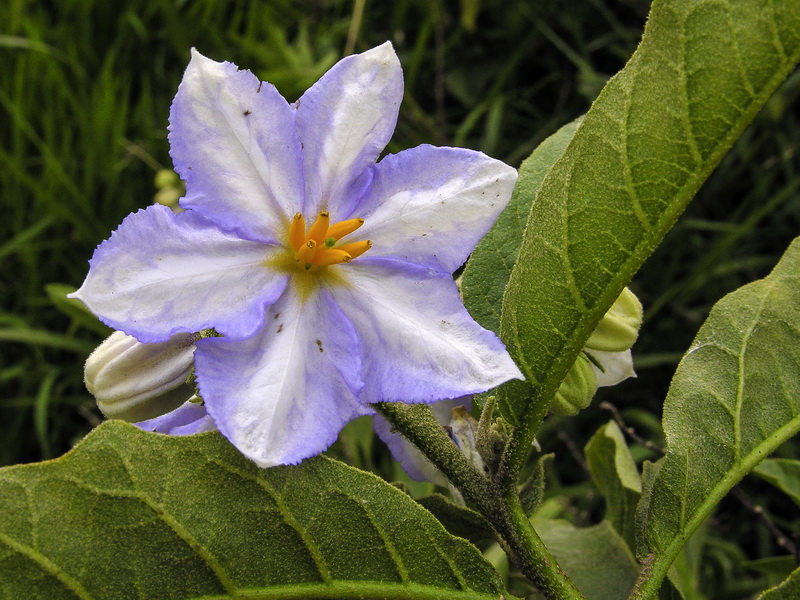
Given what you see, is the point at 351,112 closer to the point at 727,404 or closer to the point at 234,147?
the point at 234,147

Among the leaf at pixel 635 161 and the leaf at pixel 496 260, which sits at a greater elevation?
the leaf at pixel 635 161

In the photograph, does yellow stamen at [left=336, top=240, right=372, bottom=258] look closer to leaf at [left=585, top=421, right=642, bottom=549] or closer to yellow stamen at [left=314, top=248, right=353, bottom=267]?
yellow stamen at [left=314, top=248, right=353, bottom=267]

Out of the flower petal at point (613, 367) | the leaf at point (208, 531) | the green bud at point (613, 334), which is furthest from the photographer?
the flower petal at point (613, 367)

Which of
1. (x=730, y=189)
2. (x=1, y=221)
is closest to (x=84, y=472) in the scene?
(x=1, y=221)

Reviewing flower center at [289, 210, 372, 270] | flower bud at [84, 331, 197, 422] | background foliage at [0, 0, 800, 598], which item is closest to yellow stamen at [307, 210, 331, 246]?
flower center at [289, 210, 372, 270]

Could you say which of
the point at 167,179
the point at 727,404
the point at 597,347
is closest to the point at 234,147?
the point at 597,347

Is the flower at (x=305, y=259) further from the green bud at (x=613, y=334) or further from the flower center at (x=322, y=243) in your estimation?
the green bud at (x=613, y=334)

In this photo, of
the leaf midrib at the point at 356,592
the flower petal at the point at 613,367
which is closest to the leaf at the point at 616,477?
the flower petal at the point at 613,367
